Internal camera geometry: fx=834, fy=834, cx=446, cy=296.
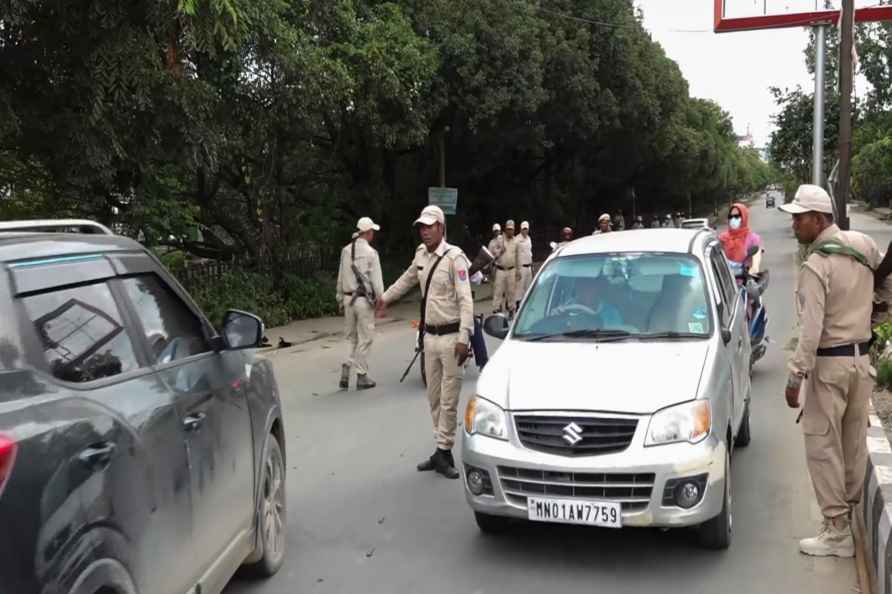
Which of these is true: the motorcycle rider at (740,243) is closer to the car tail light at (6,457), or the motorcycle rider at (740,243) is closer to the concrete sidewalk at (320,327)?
the concrete sidewalk at (320,327)

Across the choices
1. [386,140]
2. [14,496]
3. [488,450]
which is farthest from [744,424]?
[386,140]

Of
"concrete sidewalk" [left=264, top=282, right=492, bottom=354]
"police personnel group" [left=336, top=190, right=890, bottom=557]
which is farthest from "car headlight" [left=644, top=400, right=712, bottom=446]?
"concrete sidewalk" [left=264, top=282, right=492, bottom=354]

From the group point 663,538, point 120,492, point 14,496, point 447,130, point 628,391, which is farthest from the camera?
point 447,130

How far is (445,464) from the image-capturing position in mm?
6414

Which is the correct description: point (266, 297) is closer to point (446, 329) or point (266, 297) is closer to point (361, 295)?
point (361, 295)

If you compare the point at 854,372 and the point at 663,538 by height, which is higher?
the point at 854,372

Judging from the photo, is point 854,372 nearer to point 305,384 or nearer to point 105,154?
point 305,384

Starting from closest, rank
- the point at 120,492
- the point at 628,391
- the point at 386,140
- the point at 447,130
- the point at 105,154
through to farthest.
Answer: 1. the point at 120,492
2. the point at 628,391
3. the point at 105,154
4. the point at 386,140
5. the point at 447,130

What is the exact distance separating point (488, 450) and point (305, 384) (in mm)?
6343

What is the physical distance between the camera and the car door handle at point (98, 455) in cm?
246

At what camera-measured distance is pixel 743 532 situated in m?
5.09

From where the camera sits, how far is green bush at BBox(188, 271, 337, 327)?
1577cm

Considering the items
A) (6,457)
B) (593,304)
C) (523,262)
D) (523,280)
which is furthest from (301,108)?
(6,457)

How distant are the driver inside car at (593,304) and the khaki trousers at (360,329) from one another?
451cm
